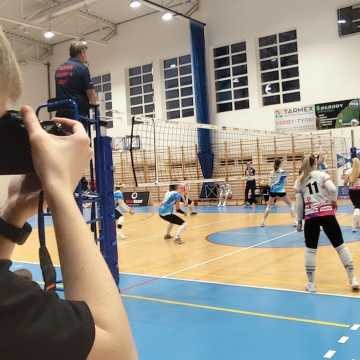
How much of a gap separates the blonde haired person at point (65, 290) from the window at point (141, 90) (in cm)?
2178

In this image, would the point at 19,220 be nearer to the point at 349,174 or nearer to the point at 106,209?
the point at 106,209

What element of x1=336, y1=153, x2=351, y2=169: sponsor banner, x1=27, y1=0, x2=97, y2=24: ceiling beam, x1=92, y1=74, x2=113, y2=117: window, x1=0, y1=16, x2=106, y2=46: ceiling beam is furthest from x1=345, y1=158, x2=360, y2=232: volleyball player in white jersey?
x1=92, y1=74, x2=113, y2=117: window

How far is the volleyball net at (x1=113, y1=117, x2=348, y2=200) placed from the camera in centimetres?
1847

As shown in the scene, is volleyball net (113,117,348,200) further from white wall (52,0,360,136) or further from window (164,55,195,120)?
window (164,55,195,120)

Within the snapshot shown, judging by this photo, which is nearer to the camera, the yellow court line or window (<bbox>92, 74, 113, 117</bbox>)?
the yellow court line

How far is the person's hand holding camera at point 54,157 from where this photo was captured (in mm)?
742

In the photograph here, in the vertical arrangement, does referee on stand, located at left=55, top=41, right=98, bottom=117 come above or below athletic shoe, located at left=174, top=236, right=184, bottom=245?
above

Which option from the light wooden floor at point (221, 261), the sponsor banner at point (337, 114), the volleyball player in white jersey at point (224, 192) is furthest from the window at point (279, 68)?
the light wooden floor at point (221, 261)

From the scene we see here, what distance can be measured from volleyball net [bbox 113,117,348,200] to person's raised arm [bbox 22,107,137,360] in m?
17.5

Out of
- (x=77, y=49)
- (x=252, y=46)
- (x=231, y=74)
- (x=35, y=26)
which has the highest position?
(x=35, y=26)

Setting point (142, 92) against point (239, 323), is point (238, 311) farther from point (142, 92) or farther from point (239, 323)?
point (142, 92)

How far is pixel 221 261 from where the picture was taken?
25.6 feet

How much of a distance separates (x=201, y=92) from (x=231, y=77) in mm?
1475

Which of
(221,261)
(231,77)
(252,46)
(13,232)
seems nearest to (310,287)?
(221,261)
